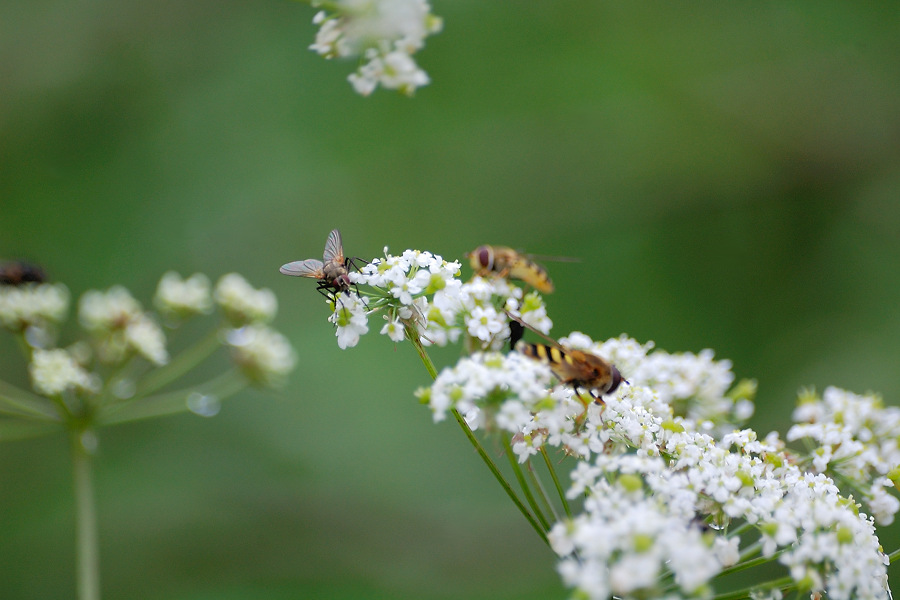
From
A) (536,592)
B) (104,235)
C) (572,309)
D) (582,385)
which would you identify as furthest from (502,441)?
(104,235)

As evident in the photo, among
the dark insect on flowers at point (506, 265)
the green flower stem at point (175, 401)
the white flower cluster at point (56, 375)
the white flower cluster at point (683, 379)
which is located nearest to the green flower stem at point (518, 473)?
the white flower cluster at point (683, 379)

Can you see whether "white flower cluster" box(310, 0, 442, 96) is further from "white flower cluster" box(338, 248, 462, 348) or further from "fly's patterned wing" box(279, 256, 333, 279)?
"fly's patterned wing" box(279, 256, 333, 279)

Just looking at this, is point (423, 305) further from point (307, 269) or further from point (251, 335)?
point (251, 335)

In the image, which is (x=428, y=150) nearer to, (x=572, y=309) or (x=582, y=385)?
(x=572, y=309)

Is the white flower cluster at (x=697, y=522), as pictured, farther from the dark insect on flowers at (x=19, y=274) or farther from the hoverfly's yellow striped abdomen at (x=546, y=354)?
the dark insect on flowers at (x=19, y=274)

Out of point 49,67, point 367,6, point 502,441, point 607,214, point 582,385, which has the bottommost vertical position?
point 502,441
